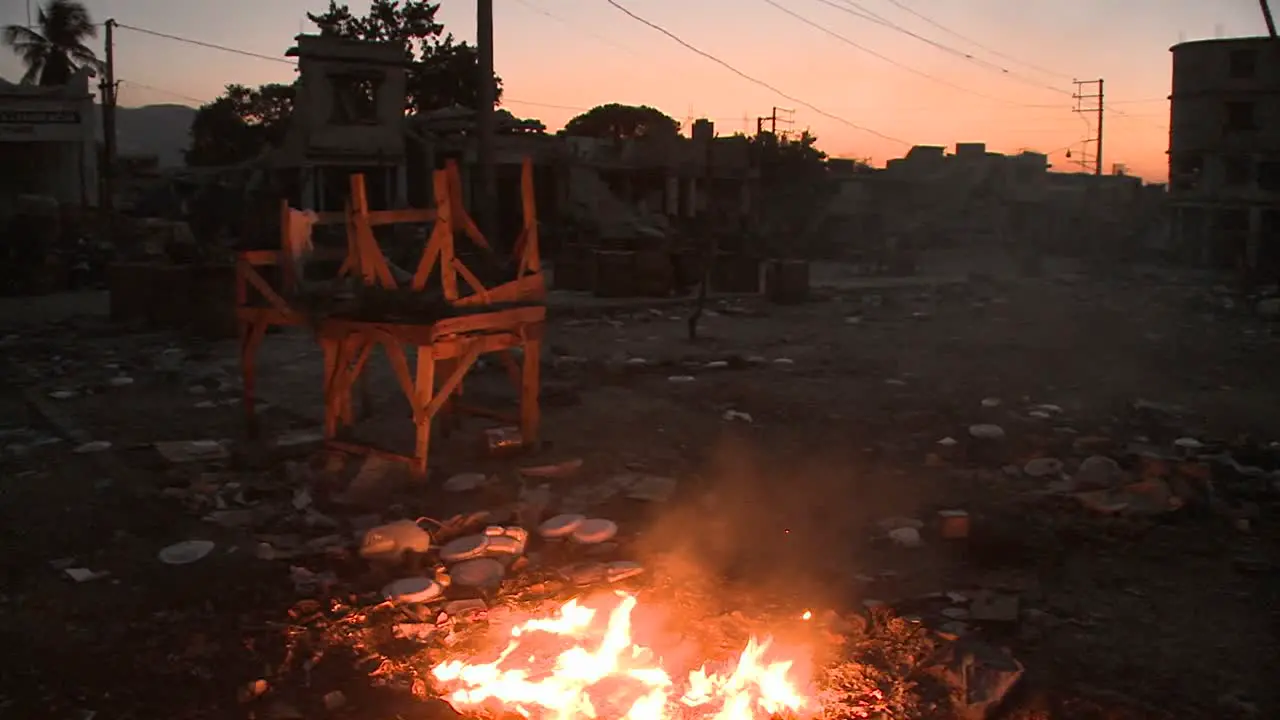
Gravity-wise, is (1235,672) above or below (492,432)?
below

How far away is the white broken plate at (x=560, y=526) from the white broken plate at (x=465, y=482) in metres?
0.67

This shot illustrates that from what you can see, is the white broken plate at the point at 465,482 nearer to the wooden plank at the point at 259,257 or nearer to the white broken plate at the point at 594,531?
the white broken plate at the point at 594,531

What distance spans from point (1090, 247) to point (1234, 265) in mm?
4927

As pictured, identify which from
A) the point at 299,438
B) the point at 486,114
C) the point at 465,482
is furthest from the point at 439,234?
the point at 486,114

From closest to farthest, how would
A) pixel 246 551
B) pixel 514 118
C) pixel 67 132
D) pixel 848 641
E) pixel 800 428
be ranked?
pixel 848 641
pixel 246 551
pixel 800 428
pixel 67 132
pixel 514 118

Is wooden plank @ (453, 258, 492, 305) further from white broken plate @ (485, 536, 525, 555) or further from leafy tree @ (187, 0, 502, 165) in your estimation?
leafy tree @ (187, 0, 502, 165)

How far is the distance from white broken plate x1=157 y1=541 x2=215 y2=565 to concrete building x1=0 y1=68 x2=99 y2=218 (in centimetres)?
2067

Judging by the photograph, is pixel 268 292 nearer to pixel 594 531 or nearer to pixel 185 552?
pixel 185 552

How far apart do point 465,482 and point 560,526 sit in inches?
35.4

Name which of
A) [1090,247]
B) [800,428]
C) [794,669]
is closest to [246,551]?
[794,669]

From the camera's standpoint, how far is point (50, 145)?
76.2 feet

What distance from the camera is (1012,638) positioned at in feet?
13.2

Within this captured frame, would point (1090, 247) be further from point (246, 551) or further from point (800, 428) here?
point (246, 551)

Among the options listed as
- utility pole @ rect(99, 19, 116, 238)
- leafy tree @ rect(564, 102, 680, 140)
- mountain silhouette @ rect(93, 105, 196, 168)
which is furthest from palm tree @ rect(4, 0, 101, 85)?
mountain silhouette @ rect(93, 105, 196, 168)
